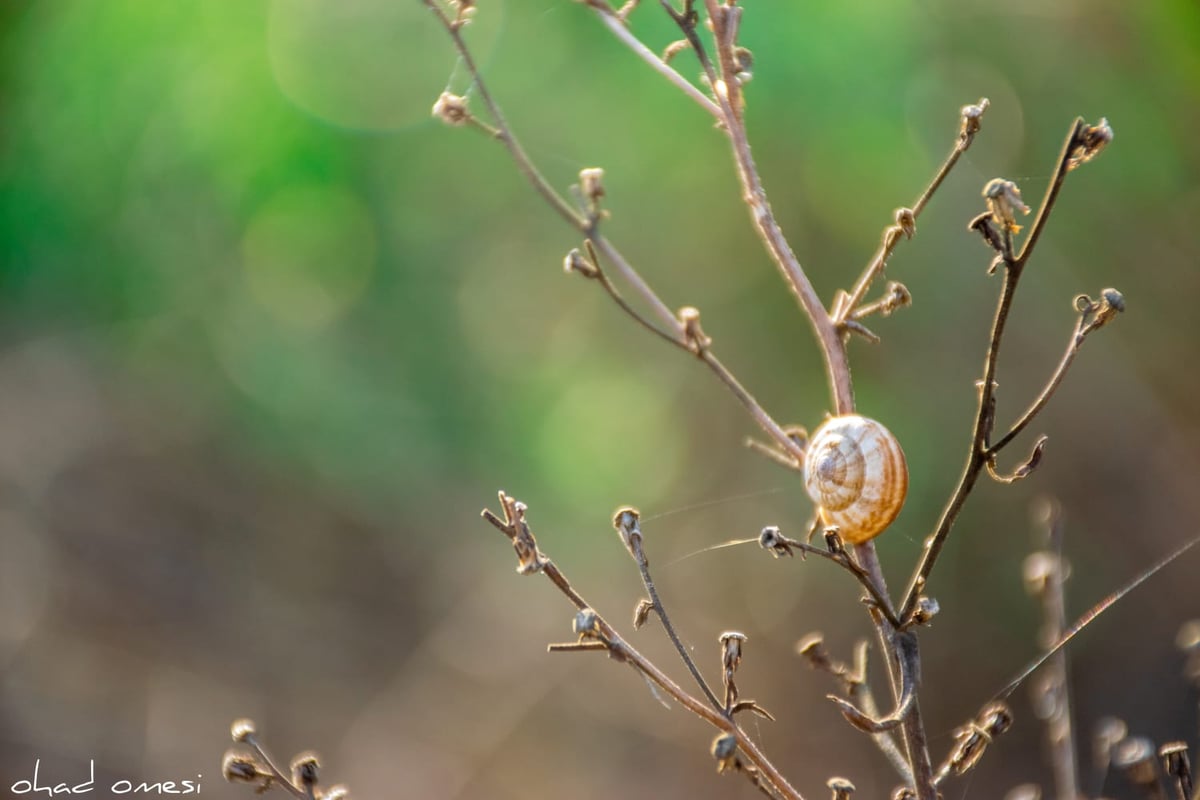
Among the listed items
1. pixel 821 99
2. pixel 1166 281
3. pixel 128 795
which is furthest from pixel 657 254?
pixel 128 795

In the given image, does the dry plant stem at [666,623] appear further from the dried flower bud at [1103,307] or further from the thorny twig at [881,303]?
the dried flower bud at [1103,307]

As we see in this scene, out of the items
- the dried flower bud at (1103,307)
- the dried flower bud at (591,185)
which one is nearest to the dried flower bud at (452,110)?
the dried flower bud at (591,185)

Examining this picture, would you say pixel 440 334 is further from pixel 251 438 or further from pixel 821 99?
pixel 821 99

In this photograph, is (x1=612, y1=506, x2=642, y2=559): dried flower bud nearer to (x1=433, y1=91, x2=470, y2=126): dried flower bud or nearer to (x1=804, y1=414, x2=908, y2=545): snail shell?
(x1=804, y1=414, x2=908, y2=545): snail shell

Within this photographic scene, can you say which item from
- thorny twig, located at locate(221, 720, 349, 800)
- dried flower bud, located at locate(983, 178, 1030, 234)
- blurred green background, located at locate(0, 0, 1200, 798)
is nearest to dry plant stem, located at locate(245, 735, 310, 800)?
thorny twig, located at locate(221, 720, 349, 800)

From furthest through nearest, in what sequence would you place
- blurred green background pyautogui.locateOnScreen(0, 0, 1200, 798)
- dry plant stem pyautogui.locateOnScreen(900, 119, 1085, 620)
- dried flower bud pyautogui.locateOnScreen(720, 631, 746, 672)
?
blurred green background pyautogui.locateOnScreen(0, 0, 1200, 798)
dried flower bud pyautogui.locateOnScreen(720, 631, 746, 672)
dry plant stem pyautogui.locateOnScreen(900, 119, 1085, 620)

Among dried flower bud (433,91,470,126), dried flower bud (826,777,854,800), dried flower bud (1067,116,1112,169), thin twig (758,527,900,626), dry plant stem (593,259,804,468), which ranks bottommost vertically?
dried flower bud (826,777,854,800)

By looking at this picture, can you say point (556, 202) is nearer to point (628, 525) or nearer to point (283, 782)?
point (628, 525)
